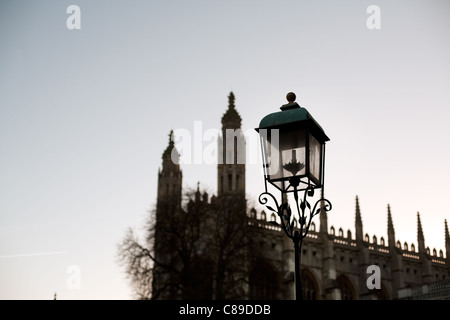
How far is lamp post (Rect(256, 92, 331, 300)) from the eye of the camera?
8.04 metres

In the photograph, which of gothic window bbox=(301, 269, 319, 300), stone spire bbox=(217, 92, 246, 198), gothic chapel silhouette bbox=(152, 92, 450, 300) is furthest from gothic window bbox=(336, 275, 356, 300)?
stone spire bbox=(217, 92, 246, 198)

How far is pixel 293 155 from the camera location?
321 inches

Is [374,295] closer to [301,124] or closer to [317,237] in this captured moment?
[317,237]

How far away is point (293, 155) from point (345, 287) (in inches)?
1960

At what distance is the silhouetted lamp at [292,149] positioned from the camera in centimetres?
805

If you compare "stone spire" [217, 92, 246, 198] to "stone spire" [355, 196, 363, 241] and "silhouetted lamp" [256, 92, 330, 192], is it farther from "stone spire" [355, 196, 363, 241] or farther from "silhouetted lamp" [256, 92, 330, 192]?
"silhouetted lamp" [256, 92, 330, 192]

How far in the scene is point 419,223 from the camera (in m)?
64.4

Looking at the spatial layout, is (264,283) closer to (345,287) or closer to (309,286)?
(309,286)

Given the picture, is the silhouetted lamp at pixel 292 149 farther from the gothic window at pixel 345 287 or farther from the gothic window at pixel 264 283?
the gothic window at pixel 345 287

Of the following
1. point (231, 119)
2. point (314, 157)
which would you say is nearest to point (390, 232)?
point (231, 119)

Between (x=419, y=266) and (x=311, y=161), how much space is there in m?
58.2

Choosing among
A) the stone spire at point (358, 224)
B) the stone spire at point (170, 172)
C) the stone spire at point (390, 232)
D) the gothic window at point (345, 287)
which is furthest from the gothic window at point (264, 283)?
the stone spire at point (390, 232)
